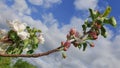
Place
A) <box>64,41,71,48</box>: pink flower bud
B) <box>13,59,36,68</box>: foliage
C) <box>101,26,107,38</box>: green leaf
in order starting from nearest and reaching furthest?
<box>64,41,71,48</box>: pink flower bud < <box>101,26,107,38</box>: green leaf < <box>13,59,36,68</box>: foliage

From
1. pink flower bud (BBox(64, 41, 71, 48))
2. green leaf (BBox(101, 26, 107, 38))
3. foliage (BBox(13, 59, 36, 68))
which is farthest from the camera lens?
foliage (BBox(13, 59, 36, 68))

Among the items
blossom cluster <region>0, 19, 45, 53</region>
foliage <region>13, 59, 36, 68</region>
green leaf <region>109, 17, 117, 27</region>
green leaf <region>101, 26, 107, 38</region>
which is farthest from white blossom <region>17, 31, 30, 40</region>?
foliage <region>13, 59, 36, 68</region>

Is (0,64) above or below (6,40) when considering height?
above

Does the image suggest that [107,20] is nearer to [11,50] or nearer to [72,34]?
[72,34]

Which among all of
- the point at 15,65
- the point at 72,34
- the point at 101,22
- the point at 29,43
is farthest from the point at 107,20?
the point at 15,65

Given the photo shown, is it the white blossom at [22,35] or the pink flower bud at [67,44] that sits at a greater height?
the white blossom at [22,35]

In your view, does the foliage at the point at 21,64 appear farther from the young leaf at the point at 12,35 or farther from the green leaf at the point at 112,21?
the green leaf at the point at 112,21

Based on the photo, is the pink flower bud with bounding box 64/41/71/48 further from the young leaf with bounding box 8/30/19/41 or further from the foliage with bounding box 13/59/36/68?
the foliage with bounding box 13/59/36/68

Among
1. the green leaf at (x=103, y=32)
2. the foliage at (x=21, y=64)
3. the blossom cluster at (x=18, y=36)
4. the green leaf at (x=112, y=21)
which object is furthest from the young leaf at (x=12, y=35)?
the foliage at (x=21, y=64)
